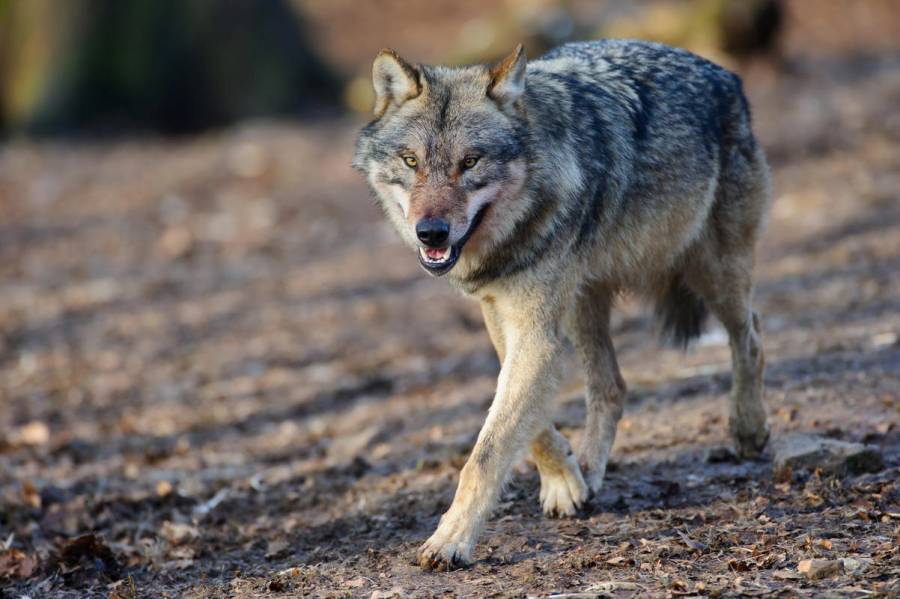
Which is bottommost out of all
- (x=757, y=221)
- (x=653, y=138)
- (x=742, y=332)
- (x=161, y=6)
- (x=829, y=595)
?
(x=829, y=595)

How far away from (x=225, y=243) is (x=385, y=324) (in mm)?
2994

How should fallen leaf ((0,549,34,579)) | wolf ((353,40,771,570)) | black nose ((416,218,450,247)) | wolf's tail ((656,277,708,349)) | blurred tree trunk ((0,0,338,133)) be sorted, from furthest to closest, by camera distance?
1. blurred tree trunk ((0,0,338,133))
2. wolf's tail ((656,277,708,349))
3. fallen leaf ((0,549,34,579))
4. wolf ((353,40,771,570))
5. black nose ((416,218,450,247))

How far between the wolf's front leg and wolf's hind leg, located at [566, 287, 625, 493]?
839 millimetres

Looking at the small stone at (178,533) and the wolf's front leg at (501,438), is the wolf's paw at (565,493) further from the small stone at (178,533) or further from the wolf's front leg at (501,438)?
the small stone at (178,533)

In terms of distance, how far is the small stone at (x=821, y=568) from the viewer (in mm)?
4090

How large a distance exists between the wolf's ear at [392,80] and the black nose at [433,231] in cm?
72

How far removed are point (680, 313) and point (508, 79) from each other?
1.92 m

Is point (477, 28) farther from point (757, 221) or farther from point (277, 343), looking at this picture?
point (757, 221)

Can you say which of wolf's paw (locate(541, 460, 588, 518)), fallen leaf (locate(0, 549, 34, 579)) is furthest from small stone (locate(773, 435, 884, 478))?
fallen leaf (locate(0, 549, 34, 579))

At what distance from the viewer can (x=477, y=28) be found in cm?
1539

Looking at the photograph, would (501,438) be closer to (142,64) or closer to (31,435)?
(31,435)

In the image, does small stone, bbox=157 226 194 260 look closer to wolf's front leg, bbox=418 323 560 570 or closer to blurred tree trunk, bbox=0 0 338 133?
blurred tree trunk, bbox=0 0 338 133

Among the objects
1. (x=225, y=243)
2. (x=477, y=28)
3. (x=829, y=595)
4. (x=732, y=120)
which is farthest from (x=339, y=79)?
(x=829, y=595)

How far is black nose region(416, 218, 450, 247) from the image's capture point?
176 inches
